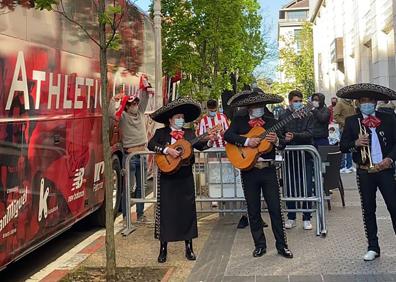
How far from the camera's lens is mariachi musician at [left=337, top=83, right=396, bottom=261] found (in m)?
5.93

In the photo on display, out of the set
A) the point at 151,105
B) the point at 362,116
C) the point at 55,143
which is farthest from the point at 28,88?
the point at 151,105

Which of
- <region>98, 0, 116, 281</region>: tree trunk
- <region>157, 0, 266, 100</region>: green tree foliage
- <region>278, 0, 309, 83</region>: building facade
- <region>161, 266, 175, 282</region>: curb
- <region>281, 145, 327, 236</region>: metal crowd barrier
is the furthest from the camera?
<region>278, 0, 309, 83</region>: building facade

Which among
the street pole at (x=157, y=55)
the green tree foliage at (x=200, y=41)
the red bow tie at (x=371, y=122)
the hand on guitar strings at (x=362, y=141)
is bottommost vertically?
the hand on guitar strings at (x=362, y=141)

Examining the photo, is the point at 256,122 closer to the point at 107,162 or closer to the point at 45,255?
the point at 107,162

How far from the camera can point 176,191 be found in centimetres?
650

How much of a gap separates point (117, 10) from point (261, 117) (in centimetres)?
219

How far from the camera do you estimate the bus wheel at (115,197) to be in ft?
28.9

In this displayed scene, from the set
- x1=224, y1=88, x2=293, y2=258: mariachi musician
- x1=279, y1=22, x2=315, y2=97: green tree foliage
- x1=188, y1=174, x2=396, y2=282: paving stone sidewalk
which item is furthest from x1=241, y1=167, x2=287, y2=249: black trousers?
x1=279, y1=22, x2=315, y2=97: green tree foliage

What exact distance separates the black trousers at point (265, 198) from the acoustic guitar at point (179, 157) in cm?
66

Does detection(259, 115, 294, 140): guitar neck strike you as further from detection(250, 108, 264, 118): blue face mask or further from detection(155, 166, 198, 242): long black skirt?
detection(155, 166, 198, 242): long black skirt

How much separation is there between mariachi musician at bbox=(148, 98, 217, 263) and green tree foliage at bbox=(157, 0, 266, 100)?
35.8ft

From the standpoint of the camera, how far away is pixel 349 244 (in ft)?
22.5

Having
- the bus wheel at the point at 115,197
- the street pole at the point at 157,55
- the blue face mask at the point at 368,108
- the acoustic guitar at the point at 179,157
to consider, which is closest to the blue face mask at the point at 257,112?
the acoustic guitar at the point at 179,157

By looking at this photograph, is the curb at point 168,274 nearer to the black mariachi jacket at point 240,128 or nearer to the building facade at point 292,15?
the black mariachi jacket at point 240,128
